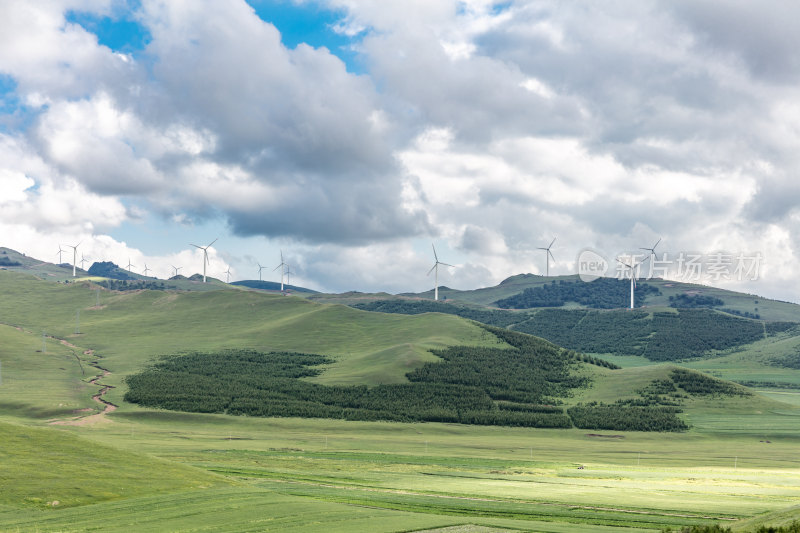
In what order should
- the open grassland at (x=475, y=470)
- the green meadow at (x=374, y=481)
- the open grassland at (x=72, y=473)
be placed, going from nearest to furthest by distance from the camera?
the green meadow at (x=374, y=481) < the open grassland at (x=72, y=473) < the open grassland at (x=475, y=470)

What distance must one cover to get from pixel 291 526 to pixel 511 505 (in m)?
22.0

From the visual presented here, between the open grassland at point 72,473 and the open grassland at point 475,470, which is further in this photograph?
the open grassland at point 475,470

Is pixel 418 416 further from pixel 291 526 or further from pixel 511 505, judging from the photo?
pixel 291 526

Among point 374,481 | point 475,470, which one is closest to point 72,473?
point 374,481

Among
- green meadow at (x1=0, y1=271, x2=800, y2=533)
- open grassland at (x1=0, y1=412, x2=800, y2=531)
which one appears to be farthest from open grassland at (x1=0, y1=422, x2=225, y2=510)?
open grassland at (x1=0, y1=412, x2=800, y2=531)

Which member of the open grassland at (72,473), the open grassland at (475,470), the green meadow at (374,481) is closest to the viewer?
the green meadow at (374,481)

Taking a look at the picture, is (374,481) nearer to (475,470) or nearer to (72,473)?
(475,470)

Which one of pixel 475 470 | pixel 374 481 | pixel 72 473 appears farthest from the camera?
pixel 475 470

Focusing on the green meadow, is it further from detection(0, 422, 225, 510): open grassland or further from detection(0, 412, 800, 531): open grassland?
detection(0, 412, 800, 531): open grassland

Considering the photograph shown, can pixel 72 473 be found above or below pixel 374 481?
above

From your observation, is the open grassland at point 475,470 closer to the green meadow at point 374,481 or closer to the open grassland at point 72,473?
the green meadow at point 374,481

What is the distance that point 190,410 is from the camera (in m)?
186

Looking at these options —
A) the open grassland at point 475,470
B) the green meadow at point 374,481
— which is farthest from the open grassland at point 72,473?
the open grassland at point 475,470

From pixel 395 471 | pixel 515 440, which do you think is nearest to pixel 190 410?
pixel 515 440
